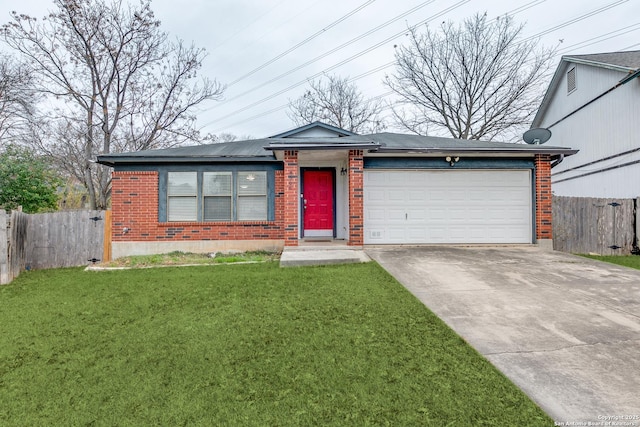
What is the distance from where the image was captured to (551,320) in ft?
11.1

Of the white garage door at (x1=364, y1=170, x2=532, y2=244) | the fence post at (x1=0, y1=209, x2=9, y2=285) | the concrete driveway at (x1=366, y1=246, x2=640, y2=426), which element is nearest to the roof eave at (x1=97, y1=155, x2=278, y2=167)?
the fence post at (x1=0, y1=209, x2=9, y2=285)

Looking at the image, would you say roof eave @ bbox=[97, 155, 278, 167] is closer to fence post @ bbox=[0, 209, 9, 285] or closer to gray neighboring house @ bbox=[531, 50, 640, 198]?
fence post @ bbox=[0, 209, 9, 285]

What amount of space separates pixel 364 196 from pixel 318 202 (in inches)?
67.4

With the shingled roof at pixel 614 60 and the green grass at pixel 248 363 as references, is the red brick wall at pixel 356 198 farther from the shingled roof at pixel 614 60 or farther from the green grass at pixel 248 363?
the shingled roof at pixel 614 60

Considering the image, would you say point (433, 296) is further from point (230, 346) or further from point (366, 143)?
point (366, 143)

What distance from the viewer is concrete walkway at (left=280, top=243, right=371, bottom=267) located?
6.44 m

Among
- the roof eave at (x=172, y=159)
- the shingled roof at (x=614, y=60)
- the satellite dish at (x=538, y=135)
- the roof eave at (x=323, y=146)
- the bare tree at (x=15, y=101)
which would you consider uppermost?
the shingled roof at (x=614, y=60)

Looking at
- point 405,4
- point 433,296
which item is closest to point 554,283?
point 433,296

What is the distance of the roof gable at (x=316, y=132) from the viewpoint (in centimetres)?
995

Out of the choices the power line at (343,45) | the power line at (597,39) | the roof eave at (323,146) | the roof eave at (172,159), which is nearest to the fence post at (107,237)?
the roof eave at (172,159)

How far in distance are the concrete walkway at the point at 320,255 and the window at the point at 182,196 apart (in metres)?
3.22

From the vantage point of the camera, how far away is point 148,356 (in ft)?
9.18

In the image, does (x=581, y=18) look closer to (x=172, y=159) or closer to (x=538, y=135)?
(x=538, y=135)

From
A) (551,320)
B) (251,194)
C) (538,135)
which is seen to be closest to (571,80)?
(538,135)
